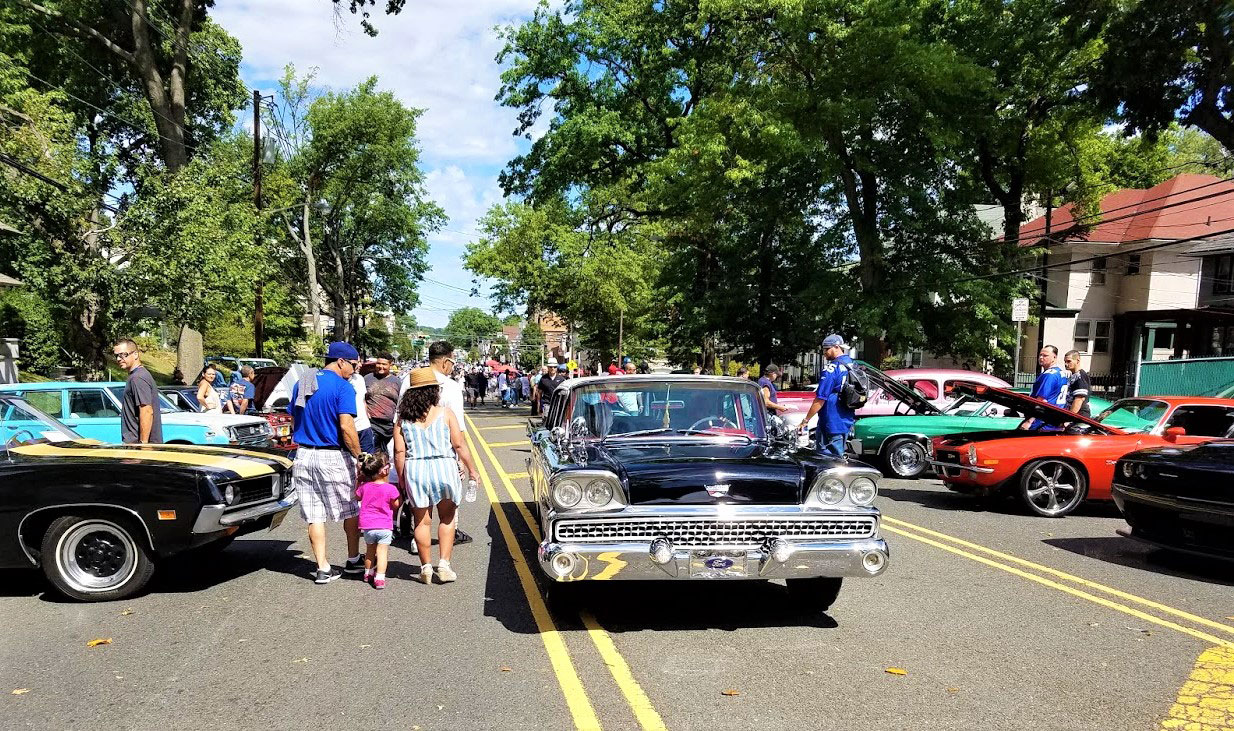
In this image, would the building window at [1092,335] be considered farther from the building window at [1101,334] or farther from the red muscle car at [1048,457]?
the red muscle car at [1048,457]

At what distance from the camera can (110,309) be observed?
17531 mm

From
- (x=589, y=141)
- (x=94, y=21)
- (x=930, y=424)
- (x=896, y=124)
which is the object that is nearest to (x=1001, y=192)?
(x=896, y=124)

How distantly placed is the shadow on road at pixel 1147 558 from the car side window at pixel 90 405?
1217 cm

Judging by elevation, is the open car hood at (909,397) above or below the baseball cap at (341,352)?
below

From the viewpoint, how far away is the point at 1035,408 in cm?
892

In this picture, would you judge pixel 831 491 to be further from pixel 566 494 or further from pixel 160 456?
pixel 160 456

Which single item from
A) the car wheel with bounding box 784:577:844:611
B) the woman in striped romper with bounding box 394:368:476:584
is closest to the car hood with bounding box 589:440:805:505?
the car wheel with bounding box 784:577:844:611

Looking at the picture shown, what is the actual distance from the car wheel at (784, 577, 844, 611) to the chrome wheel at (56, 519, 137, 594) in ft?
15.3

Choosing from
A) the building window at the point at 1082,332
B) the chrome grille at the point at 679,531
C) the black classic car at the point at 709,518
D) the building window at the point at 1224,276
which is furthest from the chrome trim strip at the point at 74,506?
the building window at the point at 1224,276

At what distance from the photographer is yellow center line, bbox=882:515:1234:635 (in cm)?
518

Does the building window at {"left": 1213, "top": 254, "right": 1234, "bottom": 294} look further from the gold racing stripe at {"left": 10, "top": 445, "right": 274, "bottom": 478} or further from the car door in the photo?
the car door

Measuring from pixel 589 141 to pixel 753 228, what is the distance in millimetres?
6537

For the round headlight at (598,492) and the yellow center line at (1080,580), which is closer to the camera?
the round headlight at (598,492)

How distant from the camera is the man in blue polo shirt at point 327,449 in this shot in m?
5.75
